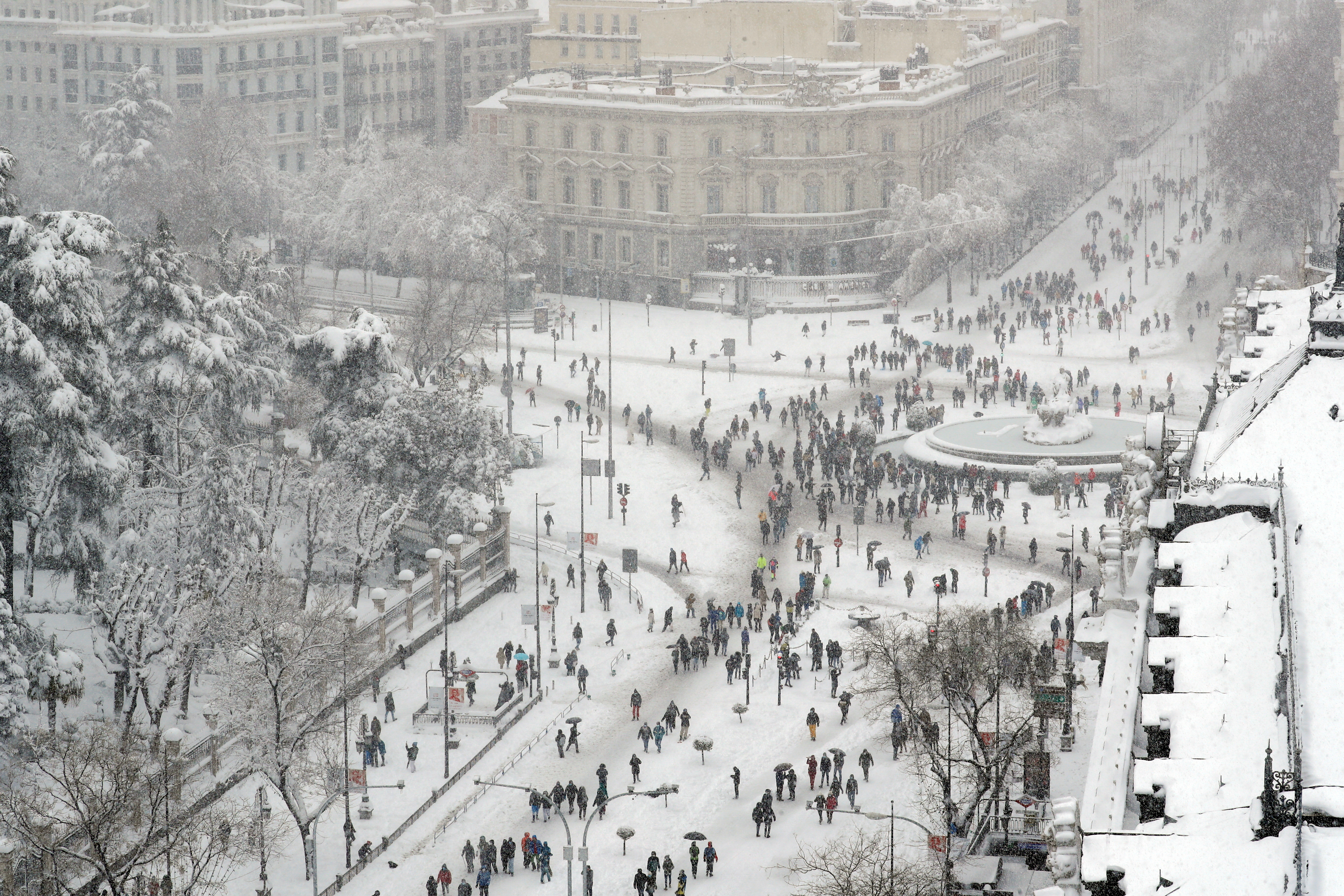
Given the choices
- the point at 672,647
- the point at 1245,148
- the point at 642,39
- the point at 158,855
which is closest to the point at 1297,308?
the point at 672,647

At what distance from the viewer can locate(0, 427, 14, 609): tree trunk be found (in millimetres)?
52844

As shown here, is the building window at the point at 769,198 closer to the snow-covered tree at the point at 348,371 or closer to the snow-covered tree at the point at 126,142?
the snow-covered tree at the point at 126,142

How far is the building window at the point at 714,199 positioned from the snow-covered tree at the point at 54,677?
62800mm

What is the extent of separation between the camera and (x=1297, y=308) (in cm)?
5488

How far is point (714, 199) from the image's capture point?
359 ft

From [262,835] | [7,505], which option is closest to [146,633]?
[7,505]

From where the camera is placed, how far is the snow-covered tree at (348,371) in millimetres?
65625

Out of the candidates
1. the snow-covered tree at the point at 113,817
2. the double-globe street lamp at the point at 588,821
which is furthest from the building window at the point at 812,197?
the snow-covered tree at the point at 113,817

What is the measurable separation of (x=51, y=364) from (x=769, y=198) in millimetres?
61240

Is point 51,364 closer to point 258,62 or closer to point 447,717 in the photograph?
point 447,717

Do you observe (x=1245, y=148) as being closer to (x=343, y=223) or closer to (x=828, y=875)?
(x=343, y=223)

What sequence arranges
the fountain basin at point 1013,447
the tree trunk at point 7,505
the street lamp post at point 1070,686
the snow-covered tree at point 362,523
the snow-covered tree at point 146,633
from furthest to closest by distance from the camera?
1. the fountain basin at point 1013,447
2. the snow-covered tree at point 362,523
3. the tree trunk at point 7,505
4. the snow-covered tree at point 146,633
5. the street lamp post at point 1070,686

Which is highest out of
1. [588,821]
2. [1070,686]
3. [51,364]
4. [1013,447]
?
[51,364]

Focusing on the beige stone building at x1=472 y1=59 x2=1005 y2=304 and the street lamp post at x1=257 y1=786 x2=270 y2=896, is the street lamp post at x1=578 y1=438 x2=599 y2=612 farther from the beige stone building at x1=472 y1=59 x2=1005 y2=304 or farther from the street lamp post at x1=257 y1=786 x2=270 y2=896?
the beige stone building at x1=472 y1=59 x2=1005 y2=304
